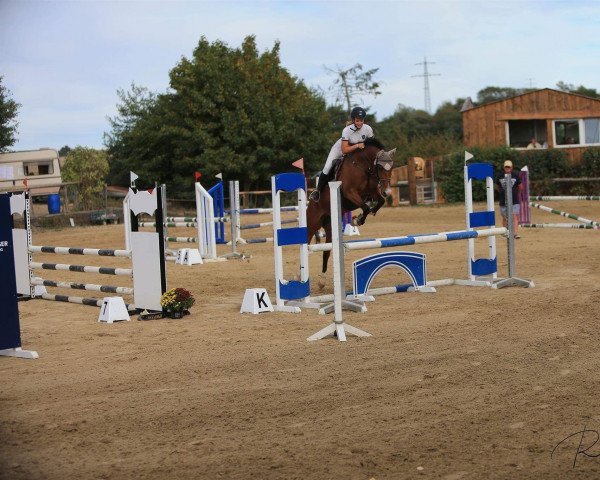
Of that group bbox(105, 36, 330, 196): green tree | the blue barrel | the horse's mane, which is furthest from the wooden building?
the horse's mane

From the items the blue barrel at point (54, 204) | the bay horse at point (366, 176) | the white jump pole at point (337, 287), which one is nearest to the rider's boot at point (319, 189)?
the bay horse at point (366, 176)

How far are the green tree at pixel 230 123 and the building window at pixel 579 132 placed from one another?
1041 centimetres

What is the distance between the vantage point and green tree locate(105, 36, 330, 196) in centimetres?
3559

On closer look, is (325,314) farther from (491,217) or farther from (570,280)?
(570,280)

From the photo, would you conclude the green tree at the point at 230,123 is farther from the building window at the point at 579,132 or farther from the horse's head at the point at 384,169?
the horse's head at the point at 384,169

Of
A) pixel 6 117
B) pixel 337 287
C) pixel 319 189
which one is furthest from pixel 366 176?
pixel 6 117

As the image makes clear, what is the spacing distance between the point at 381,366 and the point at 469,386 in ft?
2.78

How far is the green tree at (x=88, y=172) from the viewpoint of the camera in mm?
33531

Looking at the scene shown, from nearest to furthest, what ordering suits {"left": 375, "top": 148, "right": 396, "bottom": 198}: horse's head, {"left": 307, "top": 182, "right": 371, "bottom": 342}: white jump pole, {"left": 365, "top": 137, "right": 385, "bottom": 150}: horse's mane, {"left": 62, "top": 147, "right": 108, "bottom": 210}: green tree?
{"left": 307, "top": 182, "right": 371, "bottom": 342}: white jump pole, {"left": 375, "top": 148, "right": 396, "bottom": 198}: horse's head, {"left": 365, "top": 137, "right": 385, "bottom": 150}: horse's mane, {"left": 62, "top": 147, "right": 108, "bottom": 210}: green tree

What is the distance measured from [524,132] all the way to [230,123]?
41.3 ft

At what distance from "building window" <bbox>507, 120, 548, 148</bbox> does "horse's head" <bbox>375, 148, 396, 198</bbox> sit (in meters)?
25.9

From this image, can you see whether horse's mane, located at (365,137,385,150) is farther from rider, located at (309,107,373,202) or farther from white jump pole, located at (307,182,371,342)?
white jump pole, located at (307,182,371,342)

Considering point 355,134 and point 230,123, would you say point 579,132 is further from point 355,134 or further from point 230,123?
point 355,134

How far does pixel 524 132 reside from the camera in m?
35.1
